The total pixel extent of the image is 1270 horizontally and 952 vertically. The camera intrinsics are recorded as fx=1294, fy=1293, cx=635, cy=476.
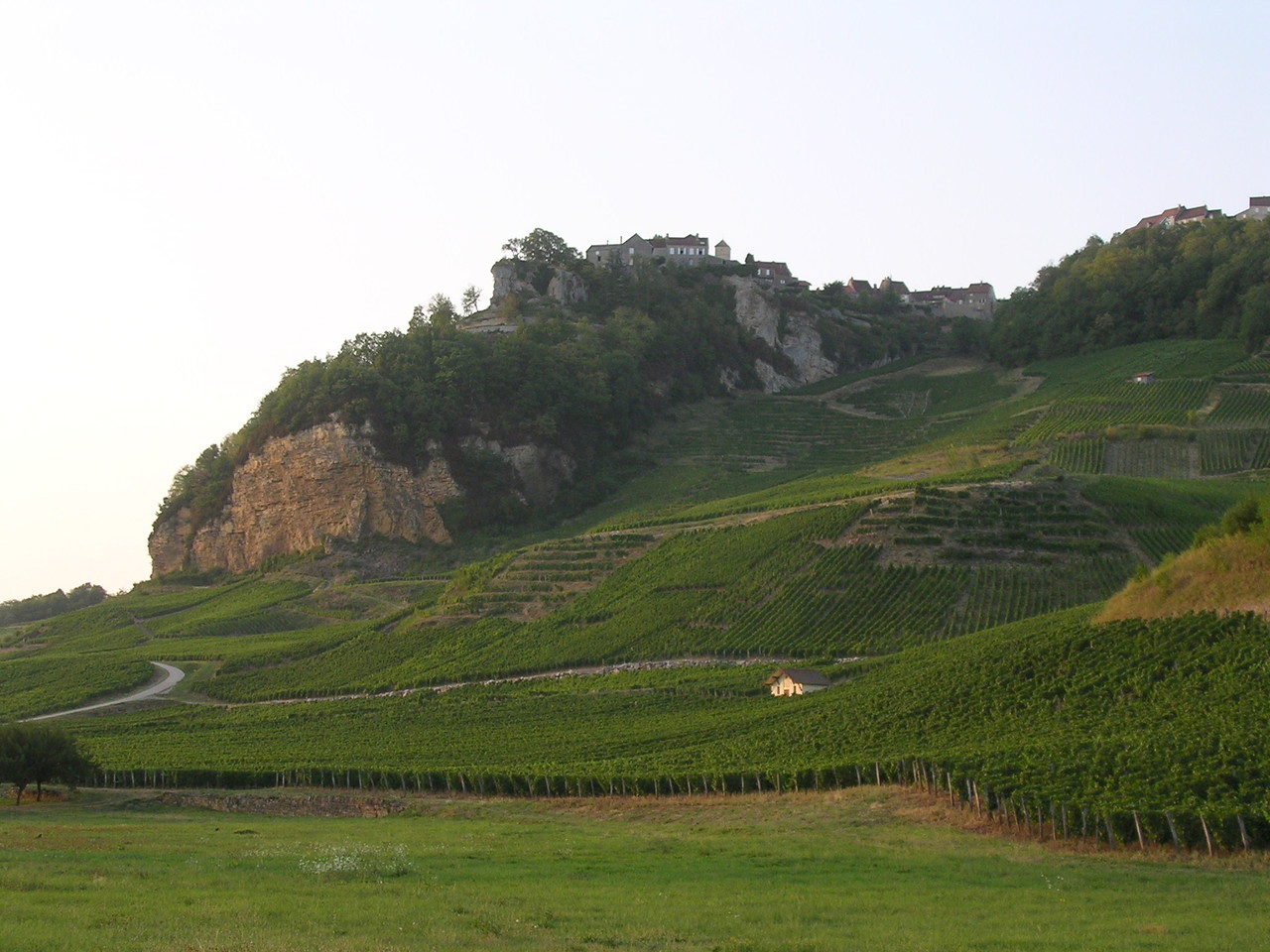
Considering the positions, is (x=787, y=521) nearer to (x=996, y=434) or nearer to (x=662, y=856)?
(x=996, y=434)

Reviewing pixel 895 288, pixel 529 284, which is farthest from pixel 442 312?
pixel 895 288

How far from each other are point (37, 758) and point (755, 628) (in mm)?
28943

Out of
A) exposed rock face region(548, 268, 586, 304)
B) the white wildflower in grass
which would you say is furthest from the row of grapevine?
the white wildflower in grass

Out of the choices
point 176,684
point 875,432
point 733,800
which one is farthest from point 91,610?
point 733,800

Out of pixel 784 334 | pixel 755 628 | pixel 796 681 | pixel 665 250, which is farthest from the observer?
pixel 665 250

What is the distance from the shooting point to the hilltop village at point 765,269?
137 metres

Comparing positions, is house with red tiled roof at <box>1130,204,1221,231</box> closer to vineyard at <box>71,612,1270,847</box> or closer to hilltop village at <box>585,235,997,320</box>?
hilltop village at <box>585,235,997,320</box>

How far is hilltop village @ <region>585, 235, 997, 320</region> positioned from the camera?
449 ft

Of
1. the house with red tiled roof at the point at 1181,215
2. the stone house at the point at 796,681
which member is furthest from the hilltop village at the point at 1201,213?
the stone house at the point at 796,681

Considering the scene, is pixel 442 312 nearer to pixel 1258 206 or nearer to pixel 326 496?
pixel 326 496

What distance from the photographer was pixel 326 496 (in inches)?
3652

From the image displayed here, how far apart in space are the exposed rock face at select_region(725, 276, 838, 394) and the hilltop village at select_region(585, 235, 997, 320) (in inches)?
418

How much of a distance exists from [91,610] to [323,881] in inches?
3196

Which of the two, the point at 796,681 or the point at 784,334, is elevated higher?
the point at 784,334
